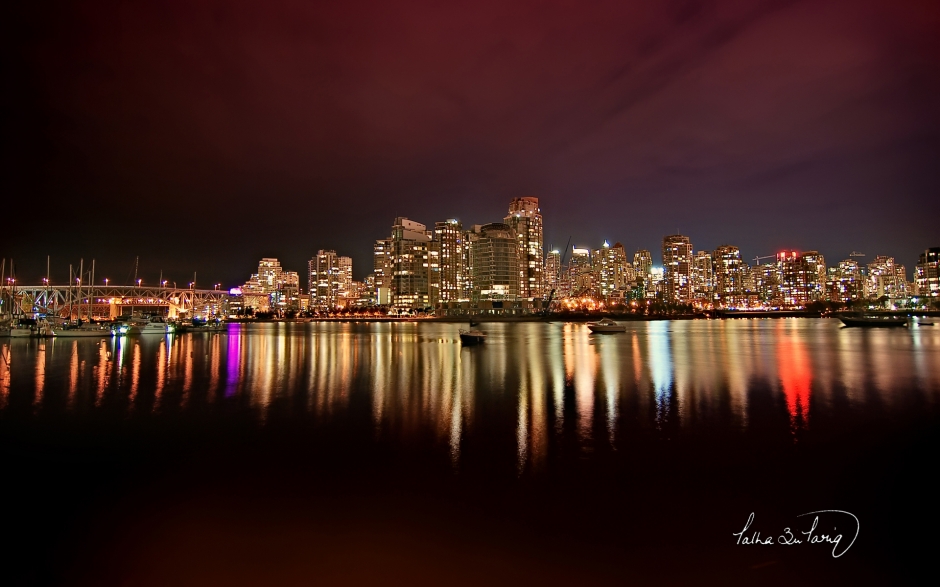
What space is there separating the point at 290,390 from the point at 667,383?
15.9m

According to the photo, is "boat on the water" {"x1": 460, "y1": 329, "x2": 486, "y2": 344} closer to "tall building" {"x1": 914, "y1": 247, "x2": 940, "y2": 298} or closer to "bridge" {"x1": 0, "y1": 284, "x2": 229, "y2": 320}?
"bridge" {"x1": 0, "y1": 284, "x2": 229, "y2": 320}

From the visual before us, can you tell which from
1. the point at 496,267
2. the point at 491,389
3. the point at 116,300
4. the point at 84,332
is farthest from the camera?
the point at 496,267

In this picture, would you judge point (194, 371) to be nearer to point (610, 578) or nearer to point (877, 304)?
point (610, 578)

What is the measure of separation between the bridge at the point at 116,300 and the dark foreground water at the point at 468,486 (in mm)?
108542

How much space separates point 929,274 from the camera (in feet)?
577

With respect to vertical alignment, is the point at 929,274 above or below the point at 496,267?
below

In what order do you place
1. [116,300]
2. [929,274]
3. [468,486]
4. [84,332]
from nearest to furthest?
1. [468,486]
2. [84,332]
3. [116,300]
4. [929,274]

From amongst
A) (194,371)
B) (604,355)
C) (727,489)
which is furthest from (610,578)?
(604,355)

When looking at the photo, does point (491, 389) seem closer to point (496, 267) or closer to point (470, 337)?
point (470, 337)

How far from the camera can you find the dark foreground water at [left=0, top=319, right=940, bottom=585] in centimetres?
594

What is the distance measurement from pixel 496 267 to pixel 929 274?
165551 mm
